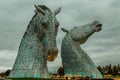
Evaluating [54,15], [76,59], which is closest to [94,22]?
[76,59]

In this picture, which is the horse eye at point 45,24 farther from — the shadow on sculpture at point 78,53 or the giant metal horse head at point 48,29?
the shadow on sculpture at point 78,53

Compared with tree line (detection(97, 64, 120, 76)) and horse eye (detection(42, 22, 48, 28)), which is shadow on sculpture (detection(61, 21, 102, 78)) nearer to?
horse eye (detection(42, 22, 48, 28))

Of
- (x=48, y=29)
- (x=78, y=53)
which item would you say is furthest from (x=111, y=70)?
(x=48, y=29)

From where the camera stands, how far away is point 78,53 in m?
34.2

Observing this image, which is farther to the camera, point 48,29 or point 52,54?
point 48,29

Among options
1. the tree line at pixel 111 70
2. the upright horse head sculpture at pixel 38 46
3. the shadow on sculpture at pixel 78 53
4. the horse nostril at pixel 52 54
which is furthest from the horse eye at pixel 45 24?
the tree line at pixel 111 70

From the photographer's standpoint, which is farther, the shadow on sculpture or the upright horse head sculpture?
the shadow on sculpture

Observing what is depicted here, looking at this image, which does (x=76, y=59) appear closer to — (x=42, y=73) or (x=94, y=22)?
(x=94, y=22)

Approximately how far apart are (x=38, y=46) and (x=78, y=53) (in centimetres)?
1502

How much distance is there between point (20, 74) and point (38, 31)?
3331 millimetres

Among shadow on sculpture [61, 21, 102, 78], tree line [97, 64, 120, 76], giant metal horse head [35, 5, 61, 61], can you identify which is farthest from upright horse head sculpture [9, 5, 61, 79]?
tree line [97, 64, 120, 76]

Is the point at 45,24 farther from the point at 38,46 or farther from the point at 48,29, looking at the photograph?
the point at 38,46

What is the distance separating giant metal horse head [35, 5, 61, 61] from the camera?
18.3 meters

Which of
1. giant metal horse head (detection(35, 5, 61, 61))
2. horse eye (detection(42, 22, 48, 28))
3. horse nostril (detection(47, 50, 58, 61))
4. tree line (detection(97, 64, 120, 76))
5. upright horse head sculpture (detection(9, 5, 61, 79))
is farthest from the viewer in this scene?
tree line (detection(97, 64, 120, 76))
